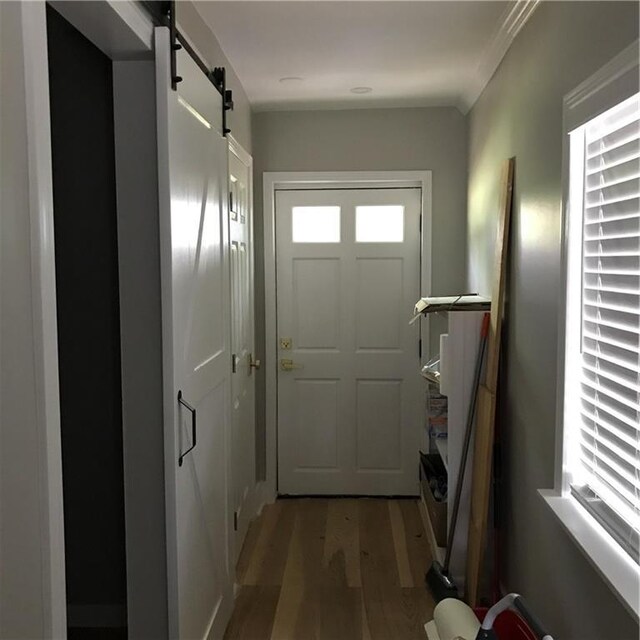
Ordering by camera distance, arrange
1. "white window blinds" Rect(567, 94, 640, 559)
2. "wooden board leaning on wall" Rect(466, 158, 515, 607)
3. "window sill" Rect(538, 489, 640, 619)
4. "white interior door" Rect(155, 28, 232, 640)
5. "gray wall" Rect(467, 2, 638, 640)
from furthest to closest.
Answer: "wooden board leaning on wall" Rect(466, 158, 515, 607) → "white interior door" Rect(155, 28, 232, 640) → "gray wall" Rect(467, 2, 638, 640) → "white window blinds" Rect(567, 94, 640, 559) → "window sill" Rect(538, 489, 640, 619)

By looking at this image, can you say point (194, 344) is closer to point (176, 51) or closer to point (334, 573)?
point (176, 51)

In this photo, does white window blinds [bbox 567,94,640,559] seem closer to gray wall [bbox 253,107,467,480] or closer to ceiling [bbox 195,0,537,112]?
ceiling [bbox 195,0,537,112]

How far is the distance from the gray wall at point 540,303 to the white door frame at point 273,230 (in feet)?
3.37

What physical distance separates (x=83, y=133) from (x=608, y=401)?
6.09 ft

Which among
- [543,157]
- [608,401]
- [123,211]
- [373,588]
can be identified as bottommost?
[373,588]

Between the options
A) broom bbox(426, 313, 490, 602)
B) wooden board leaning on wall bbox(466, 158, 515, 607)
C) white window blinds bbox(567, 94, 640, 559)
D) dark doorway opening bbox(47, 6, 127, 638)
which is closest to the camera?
white window blinds bbox(567, 94, 640, 559)

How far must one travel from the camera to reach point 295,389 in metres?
4.18

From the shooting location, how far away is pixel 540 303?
2201 millimetres

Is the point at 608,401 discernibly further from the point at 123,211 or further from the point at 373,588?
the point at 373,588

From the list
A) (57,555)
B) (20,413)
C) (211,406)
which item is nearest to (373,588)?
(211,406)

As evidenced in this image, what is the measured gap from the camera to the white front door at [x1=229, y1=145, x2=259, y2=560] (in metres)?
3.22

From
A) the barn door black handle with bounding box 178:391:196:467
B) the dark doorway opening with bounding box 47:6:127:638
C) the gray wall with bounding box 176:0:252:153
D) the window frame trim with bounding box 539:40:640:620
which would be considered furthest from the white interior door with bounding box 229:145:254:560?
the window frame trim with bounding box 539:40:640:620

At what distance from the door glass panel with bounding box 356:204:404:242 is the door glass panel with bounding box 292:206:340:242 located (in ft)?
0.48

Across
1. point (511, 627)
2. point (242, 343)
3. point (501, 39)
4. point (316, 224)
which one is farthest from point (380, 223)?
point (511, 627)
